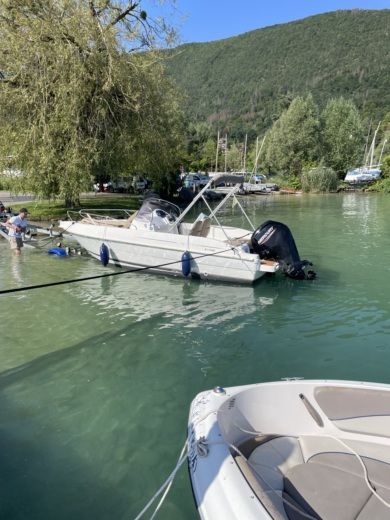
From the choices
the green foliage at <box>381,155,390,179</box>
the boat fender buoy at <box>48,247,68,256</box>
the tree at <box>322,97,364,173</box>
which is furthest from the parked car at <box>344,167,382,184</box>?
the boat fender buoy at <box>48,247,68,256</box>

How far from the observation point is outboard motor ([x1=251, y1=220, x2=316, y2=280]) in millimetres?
11655

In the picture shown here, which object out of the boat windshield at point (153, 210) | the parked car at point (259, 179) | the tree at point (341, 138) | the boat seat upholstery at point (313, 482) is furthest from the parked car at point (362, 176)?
the boat seat upholstery at point (313, 482)

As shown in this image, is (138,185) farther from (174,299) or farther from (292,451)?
(292,451)

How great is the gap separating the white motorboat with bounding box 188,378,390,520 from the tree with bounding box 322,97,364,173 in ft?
214

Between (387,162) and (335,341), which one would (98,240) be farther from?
(387,162)

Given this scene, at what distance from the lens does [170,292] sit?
11109 mm

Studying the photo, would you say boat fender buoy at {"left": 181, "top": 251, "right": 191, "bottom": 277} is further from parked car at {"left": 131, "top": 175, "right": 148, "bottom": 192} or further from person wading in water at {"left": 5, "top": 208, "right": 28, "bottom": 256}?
parked car at {"left": 131, "top": 175, "right": 148, "bottom": 192}

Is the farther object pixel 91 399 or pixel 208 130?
pixel 208 130

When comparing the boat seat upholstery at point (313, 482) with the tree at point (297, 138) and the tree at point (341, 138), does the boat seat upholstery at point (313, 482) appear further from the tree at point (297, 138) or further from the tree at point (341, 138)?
the tree at point (341, 138)

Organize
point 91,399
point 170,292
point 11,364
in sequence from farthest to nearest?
point 170,292 → point 11,364 → point 91,399

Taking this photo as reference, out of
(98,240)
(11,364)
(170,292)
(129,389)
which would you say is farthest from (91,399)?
(98,240)

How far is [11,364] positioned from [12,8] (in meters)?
18.3

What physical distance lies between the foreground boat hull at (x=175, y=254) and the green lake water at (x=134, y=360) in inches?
15.4

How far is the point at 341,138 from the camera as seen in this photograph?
65.9 metres
